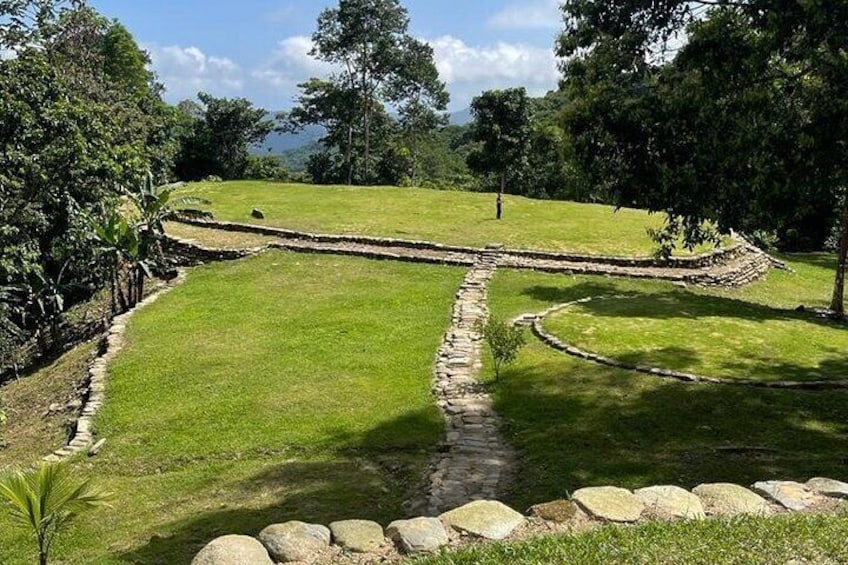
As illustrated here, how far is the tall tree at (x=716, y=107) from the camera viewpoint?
810 cm

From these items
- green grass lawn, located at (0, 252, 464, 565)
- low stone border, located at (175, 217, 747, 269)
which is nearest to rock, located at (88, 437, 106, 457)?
green grass lawn, located at (0, 252, 464, 565)

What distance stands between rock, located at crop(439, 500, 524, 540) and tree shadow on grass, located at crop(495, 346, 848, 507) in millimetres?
2364

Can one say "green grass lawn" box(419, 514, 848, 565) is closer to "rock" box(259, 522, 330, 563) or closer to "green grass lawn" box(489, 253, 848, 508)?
"rock" box(259, 522, 330, 563)

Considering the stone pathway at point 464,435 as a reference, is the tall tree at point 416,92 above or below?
above

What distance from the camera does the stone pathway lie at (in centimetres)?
892

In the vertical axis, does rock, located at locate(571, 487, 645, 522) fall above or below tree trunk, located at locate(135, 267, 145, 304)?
above

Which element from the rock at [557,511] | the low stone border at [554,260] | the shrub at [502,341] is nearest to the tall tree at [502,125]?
the low stone border at [554,260]

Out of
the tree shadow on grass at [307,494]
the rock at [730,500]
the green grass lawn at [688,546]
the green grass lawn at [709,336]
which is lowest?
the tree shadow on grass at [307,494]

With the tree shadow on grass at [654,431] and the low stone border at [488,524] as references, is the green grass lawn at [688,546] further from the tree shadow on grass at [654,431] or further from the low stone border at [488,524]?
the tree shadow on grass at [654,431]

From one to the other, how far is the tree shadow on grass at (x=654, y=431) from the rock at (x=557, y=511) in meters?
2.22

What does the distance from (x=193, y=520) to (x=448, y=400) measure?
5316mm

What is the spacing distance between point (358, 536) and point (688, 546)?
2666 mm

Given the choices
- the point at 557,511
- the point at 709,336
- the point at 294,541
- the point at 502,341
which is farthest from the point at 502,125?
the point at 294,541

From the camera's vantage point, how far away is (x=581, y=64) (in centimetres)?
984
